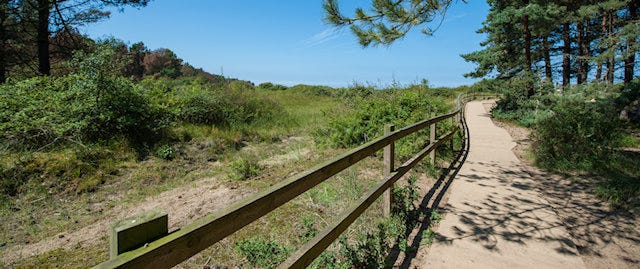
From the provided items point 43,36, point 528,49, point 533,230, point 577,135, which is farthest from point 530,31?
point 43,36

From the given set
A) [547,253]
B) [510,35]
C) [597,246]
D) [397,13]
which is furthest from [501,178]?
[510,35]

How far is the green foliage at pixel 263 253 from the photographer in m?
3.18

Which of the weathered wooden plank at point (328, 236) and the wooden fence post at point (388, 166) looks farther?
the wooden fence post at point (388, 166)

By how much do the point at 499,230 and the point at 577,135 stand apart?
→ 5.09m

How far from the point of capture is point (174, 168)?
8.03 meters

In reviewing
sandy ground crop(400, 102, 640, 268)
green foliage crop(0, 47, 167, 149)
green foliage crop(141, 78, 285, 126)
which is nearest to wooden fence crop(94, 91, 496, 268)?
→ sandy ground crop(400, 102, 640, 268)

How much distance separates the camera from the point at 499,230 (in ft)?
13.1

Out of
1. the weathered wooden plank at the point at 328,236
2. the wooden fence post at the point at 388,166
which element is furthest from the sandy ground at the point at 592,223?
the weathered wooden plank at the point at 328,236

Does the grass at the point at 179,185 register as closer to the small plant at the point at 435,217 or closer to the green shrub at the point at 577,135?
the small plant at the point at 435,217

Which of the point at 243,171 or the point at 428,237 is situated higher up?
the point at 243,171

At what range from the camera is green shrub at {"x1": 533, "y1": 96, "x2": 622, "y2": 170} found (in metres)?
6.90

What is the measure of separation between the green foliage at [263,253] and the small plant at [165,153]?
6.13 m

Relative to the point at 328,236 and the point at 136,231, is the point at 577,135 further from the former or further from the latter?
the point at 136,231

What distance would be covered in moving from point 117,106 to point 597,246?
35.5 ft
